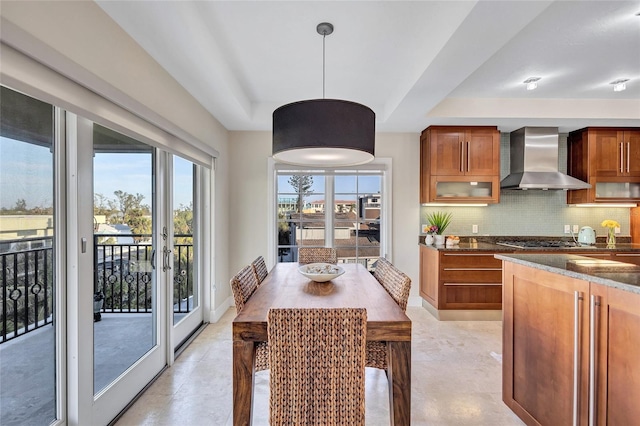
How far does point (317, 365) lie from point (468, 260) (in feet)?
9.72

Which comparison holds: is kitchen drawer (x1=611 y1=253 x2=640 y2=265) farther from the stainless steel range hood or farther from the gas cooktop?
the stainless steel range hood

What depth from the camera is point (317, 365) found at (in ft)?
4.42

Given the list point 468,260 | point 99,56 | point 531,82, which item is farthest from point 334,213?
point 99,56

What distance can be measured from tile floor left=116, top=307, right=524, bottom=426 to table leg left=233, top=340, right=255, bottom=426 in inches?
19.0

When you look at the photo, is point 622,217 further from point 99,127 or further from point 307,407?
point 99,127

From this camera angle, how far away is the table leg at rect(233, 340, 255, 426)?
1.54m

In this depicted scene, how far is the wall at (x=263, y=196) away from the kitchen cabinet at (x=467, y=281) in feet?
1.96

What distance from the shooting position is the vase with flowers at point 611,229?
3890 mm

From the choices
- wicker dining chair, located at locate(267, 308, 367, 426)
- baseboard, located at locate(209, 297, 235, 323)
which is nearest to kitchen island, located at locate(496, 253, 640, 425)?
wicker dining chair, located at locate(267, 308, 367, 426)

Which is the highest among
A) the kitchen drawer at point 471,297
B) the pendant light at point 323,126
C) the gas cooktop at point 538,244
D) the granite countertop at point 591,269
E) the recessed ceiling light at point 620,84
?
the recessed ceiling light at point 620,84

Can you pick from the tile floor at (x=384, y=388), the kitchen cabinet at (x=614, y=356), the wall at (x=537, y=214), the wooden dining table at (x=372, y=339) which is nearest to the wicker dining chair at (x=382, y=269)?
the wooden dining table at (x=372, y=339)

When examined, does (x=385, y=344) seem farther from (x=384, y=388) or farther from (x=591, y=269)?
(x=591, y=269)

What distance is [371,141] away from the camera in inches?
76.2

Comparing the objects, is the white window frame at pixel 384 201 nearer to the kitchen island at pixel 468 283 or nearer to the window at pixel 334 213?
the window at pixel 334 213
